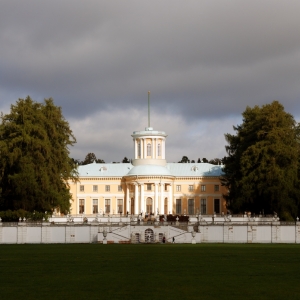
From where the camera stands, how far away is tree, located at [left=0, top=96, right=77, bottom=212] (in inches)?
2785

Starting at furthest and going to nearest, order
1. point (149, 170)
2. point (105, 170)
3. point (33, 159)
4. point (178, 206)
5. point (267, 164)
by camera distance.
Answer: point (105, 170) → point (178, 206) → point (149, 170) → point (267, 164) → point (33, 159)

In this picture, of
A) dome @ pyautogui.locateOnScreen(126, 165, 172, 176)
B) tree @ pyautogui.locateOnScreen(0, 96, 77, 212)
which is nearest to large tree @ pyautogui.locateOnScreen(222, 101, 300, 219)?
tree @ pyautogui.locateOnScreen(0, 96, 77, 212)

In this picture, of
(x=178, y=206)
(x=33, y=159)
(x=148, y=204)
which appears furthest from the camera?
(x=178, y=206)

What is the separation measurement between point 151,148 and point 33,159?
37553mm

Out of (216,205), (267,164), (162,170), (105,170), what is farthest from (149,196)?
(267,164)

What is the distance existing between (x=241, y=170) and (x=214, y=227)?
1032cm

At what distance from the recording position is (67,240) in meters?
68.4

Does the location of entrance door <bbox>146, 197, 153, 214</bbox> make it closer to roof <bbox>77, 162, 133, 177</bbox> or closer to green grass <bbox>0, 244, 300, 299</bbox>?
roof <bbox>77, 162, 133, 177</bbox>

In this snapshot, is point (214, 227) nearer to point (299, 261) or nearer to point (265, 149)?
point (265, 149)

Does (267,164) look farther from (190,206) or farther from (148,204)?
(190,206)

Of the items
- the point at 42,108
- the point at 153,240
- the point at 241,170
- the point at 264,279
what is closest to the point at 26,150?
the point at 42,108

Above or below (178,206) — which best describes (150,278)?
below

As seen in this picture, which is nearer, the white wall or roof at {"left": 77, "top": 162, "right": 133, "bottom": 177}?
the white wall

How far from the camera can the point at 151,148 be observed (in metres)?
108
